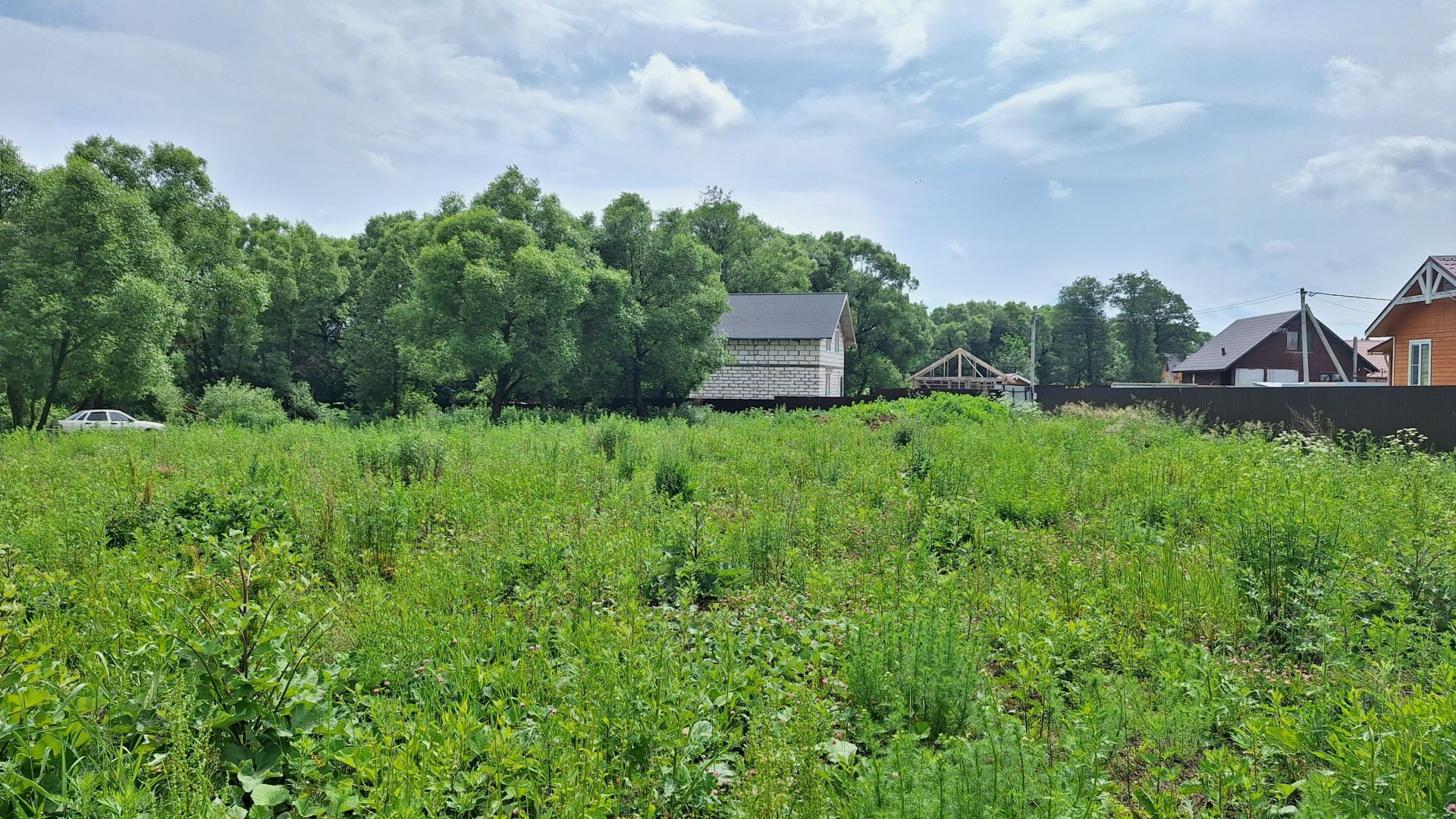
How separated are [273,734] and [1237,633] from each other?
4.90 m

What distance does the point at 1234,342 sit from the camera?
134ft

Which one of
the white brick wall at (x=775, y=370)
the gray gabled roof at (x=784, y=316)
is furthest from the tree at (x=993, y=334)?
the white brick wall at (x=775, y=370)

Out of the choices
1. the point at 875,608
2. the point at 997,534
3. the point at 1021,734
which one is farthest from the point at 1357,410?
the point at 1021,734

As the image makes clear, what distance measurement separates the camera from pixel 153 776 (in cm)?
251

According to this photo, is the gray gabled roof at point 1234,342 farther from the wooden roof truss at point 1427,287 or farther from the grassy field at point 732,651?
the grassy field at point 732,651

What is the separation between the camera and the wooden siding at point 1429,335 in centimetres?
1825

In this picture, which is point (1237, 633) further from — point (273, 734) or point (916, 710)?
point (273, 734)

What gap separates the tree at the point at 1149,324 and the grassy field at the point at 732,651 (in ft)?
223

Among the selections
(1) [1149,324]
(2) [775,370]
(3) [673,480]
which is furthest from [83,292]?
(1) [1149,324]

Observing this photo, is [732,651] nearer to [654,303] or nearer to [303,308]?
[654,303]

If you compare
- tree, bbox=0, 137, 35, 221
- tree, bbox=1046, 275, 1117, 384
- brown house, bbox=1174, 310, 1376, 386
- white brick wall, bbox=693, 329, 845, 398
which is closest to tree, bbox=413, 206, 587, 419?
white brick wall, bbox=693, 329, 845, 398

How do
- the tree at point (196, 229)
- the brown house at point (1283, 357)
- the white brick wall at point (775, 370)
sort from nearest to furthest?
the tree at point (196, 229) < the white brick wall at point (775, 370) < the brown house at point (1283, 357)

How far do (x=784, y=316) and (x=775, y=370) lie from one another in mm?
2777

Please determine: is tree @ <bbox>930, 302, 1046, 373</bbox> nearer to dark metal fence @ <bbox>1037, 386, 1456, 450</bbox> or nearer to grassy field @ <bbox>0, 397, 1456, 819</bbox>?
dark metal fence @ <bbox>1037, 386, 1456, 450</bbox>
